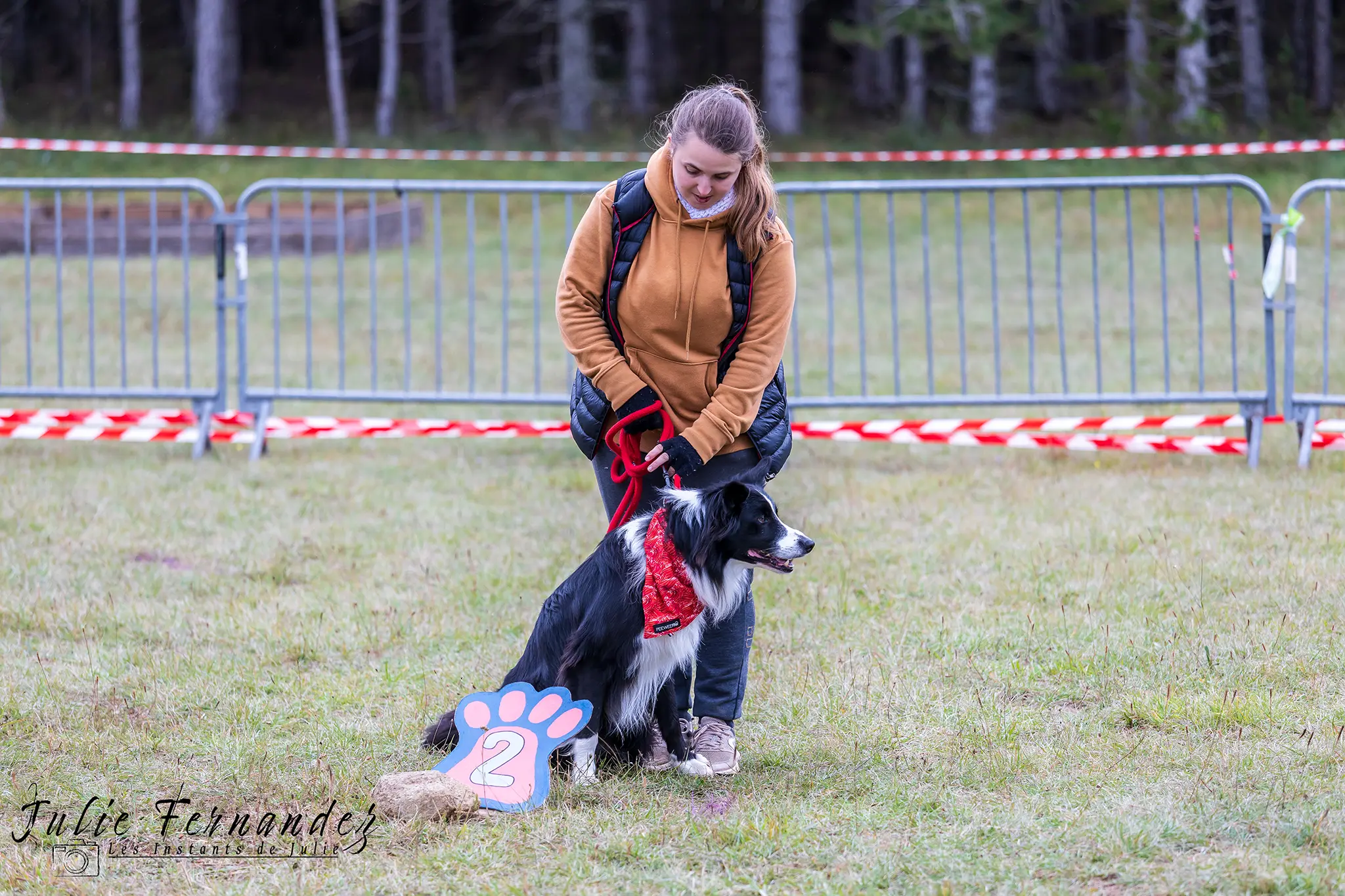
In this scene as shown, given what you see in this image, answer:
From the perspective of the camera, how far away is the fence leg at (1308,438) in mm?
7777

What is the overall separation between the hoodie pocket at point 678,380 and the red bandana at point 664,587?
1.13 ft

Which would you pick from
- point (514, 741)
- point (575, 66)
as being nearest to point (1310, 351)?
point (514, 741)

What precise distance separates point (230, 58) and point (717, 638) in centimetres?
3195

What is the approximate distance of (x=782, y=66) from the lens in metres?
26.4

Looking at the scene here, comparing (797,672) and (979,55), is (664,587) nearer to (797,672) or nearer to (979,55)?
(797,672)

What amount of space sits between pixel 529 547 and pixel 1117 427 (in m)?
3.55

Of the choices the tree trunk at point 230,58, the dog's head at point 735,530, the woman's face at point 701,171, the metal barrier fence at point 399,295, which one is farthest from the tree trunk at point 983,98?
the dog's head at point 735,530

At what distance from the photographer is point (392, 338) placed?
13.0 m

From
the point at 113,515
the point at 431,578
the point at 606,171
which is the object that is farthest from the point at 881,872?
the point at 606,171

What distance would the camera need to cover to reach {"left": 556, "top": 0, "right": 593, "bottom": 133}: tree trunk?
27.4 m

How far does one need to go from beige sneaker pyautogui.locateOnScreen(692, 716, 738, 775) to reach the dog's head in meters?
0.57

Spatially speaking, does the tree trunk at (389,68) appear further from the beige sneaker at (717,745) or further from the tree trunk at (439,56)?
the beige sneaker at (717,745)

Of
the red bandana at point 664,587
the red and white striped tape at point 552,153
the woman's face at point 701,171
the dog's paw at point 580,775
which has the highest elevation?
the red and white striped tape at point 552,153

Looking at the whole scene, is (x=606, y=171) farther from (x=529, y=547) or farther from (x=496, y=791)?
(x=496, y=791)
